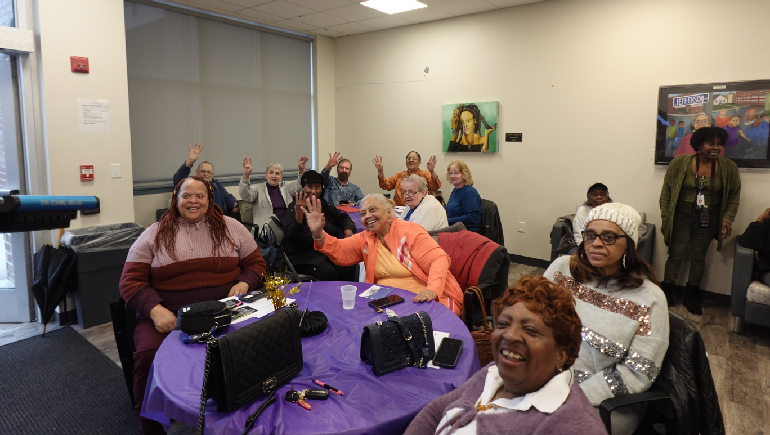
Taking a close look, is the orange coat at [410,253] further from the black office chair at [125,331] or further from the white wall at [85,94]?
the white wall at [85,94]

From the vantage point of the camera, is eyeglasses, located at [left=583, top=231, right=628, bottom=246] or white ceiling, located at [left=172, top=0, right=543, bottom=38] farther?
white ceiling, located at [left=172, top=0, right=543, bottom=38]

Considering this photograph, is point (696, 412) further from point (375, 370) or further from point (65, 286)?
point (65, 286)

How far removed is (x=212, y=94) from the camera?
571 cm

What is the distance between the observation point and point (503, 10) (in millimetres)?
5430

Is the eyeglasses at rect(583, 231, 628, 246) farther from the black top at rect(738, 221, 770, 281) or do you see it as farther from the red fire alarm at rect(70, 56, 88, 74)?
the red fire alarm at rect(70, 56, 88, 74)

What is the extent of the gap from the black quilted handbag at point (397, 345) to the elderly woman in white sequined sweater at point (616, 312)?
56cm

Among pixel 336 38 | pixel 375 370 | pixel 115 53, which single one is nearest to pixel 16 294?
pixel 115 53

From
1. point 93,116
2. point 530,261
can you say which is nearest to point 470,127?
point 530,261

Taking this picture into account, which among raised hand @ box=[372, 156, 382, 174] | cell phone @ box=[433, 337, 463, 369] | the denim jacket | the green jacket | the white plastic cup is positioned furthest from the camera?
raised hand @ box=[372, 156, 382, 174]

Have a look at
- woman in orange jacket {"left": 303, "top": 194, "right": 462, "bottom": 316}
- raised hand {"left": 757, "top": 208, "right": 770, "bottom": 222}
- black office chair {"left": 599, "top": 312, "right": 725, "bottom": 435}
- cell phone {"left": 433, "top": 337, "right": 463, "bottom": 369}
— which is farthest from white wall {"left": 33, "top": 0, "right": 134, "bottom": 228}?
raised hand {"left": 757, "top": 208, "right": 770, "bottom": 222}

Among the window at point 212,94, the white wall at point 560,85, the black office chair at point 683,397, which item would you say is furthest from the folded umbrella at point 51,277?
the white wall at point 560,85

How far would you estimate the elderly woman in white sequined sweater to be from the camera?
157 centimetres

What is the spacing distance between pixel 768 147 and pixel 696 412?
3.57 meters

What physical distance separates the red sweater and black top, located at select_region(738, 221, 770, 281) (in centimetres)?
375
